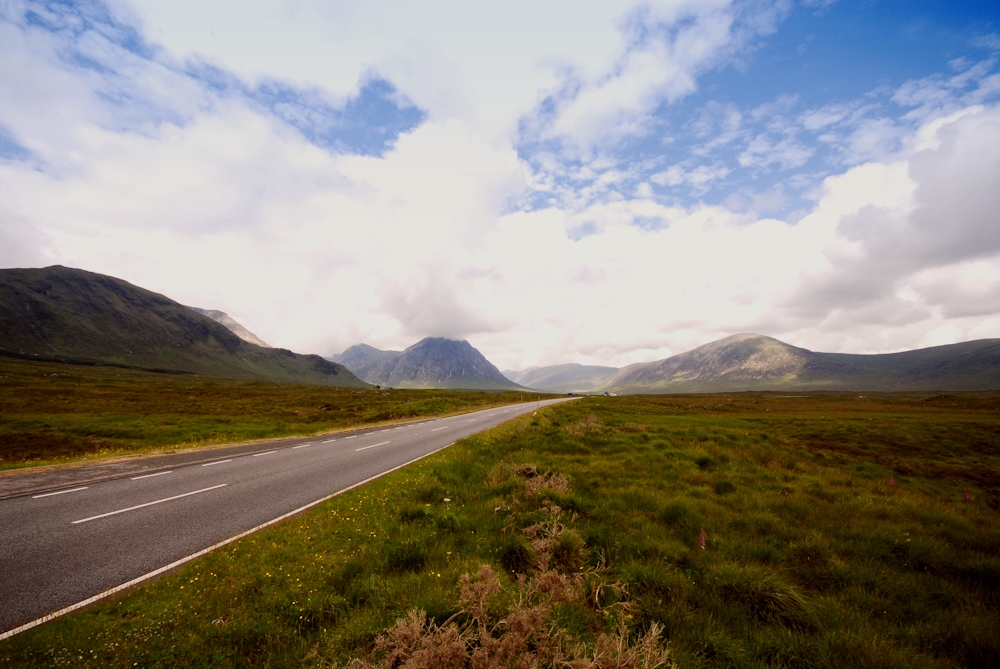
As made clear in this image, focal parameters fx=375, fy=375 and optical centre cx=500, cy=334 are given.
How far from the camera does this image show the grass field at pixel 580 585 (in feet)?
15.6

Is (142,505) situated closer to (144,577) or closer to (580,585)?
(144,577)

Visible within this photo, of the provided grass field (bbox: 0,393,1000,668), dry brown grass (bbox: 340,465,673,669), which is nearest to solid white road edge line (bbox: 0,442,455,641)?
A: grass field (bbox: 0,393,1000,668)

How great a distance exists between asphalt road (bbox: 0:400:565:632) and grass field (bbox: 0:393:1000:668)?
1.39 meters

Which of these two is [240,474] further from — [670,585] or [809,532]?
[809,532]

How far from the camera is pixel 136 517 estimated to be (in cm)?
1016

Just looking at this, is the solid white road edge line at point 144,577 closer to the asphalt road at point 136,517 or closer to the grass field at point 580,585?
the asphalt road at point 136,517

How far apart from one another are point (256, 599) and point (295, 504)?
573 cm

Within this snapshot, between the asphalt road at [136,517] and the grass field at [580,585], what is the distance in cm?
139

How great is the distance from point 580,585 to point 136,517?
468 inches

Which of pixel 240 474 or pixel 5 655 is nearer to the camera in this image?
pixel 5 655

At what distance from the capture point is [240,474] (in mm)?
15242

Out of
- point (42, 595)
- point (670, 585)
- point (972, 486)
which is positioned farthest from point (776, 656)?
point (972, 486)

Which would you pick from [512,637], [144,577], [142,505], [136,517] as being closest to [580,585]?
[512,637]

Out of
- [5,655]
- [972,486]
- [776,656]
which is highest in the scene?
[5,655]
